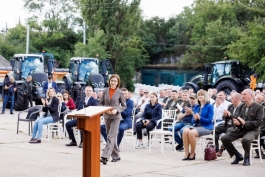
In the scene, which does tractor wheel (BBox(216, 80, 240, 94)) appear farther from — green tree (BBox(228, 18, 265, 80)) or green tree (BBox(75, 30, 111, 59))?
green tree (BBox(75, 30, 111, 59))

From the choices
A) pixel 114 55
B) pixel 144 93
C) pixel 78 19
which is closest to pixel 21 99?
pixel 144 93

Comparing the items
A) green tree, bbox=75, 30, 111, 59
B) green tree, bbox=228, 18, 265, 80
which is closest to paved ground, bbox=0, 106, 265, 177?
green tree, bbox=228, 18, 265, 80

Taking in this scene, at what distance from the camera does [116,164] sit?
36.4ft

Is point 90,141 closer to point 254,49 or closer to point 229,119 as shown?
point 229,119

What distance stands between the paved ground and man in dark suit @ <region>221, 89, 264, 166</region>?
0.31 metres

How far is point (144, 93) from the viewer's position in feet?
57.7

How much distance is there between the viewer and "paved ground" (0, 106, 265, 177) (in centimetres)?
999

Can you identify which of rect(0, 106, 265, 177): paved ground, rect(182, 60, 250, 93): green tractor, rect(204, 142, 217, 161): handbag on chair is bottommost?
rect(0, 106, 265, 177): paved ground

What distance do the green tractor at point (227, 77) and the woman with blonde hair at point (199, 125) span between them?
17.1m

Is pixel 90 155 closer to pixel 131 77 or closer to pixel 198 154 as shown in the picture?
pixel 198 154

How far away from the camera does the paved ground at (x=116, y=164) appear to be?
32.8 ft

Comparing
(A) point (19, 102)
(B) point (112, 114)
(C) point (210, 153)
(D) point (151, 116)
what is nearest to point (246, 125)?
(C) point (210, 153)

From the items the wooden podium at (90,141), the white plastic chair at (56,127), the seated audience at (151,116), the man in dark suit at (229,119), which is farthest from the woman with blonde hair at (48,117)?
the wooden podium at (90,141)

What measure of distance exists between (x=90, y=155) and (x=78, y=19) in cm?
5966
